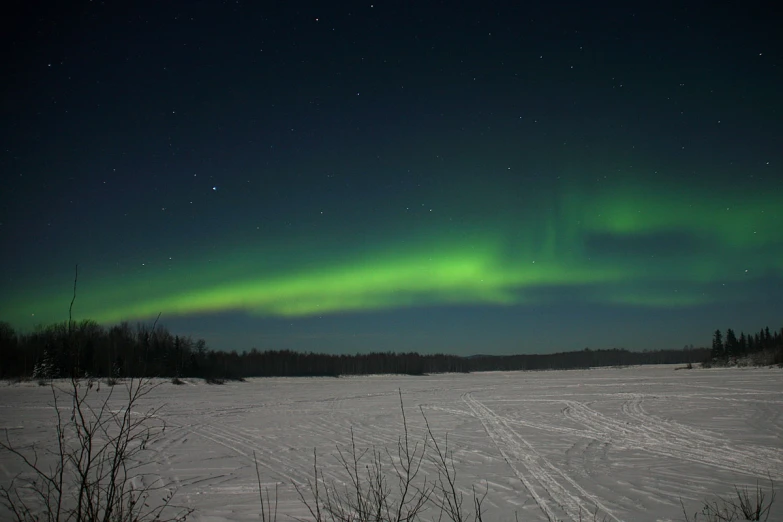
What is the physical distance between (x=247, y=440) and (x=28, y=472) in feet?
16.9

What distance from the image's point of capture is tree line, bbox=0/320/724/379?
12.5ft

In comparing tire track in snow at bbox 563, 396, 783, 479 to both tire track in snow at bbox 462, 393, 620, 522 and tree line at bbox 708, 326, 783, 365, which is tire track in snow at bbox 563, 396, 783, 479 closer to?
tire track in snow at bbox 462, 393, 620, 522

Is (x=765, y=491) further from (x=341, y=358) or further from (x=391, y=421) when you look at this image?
(x=341, y=358)

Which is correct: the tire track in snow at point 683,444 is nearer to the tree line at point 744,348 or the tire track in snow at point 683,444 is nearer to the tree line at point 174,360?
the tree line at point 174,360

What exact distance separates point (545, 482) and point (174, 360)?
185ft

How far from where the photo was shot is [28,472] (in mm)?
9227

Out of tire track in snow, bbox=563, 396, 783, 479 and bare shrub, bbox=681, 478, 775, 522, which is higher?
bare shrub, bbox=681, 478, 775, 522

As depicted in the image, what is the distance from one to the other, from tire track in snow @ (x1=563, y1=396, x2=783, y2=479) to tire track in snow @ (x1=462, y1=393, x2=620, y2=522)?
8.89ft

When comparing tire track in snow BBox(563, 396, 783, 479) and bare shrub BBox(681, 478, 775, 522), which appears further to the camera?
tire track in snow BBox(563, 396, 783, 479)

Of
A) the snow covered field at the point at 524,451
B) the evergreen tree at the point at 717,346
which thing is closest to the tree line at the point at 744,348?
the evergreen tree at the point at 717,346

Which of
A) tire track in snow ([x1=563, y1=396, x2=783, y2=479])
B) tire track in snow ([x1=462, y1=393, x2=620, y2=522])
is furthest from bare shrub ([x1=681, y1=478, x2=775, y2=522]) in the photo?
tire track in snow ([x1=563, y1=396, x2=783, y2=479])

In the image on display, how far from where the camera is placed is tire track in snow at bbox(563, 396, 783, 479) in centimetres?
952

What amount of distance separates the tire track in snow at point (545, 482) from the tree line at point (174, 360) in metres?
5.31

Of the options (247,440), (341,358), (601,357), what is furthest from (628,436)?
(601,357)
